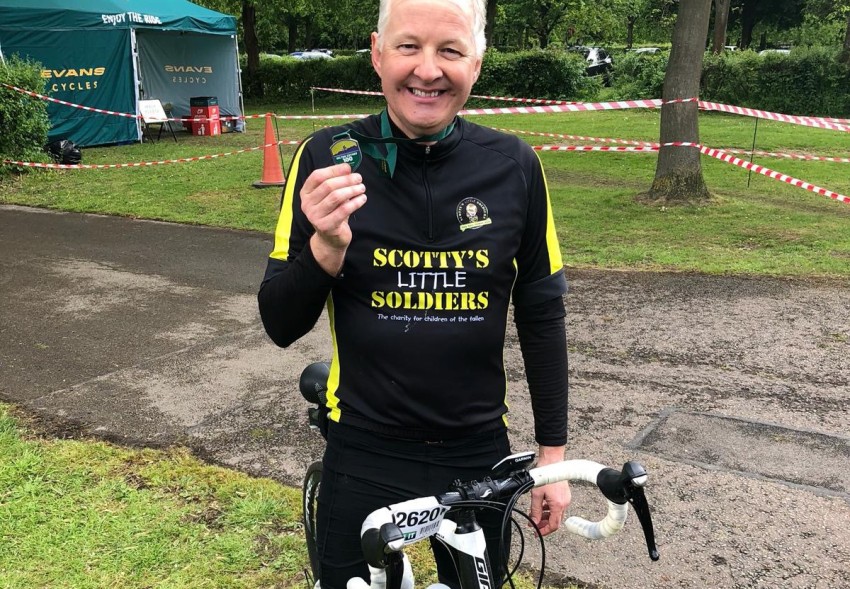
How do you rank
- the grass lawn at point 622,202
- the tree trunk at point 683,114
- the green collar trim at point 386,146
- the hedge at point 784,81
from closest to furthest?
the green collar trim at point 386,146 < the grass lawn at point 622,202 < the tree trunk at point 683,114 < the hedge at point 784,81

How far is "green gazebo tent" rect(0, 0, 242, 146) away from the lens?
17.3 m

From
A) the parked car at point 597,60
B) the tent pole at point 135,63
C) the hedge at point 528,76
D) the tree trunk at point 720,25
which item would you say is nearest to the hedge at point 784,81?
the hedge at point 528,76

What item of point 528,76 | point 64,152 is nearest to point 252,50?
point 528,76

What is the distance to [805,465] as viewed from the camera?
4039 mm

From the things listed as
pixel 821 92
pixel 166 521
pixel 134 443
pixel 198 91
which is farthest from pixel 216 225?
pixel 821 92

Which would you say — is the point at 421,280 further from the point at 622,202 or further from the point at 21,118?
the point at 21,118

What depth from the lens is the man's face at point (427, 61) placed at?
1.65m

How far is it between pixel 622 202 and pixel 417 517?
414 inches

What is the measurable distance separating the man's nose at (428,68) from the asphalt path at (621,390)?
231 centimetres

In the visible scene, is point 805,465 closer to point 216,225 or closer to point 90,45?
point 216,225

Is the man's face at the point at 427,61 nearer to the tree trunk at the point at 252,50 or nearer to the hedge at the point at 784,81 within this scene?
the hedge at the point at 784,81

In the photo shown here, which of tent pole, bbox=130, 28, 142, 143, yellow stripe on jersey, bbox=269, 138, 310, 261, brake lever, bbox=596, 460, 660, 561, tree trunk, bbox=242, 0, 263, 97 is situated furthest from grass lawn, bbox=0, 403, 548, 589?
tree trunk, bbox=242, 0, 263, 97

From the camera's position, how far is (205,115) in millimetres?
21219

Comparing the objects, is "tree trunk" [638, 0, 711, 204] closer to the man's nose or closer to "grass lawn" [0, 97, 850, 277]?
"grass lawn" [0, 97, 850, 277]
